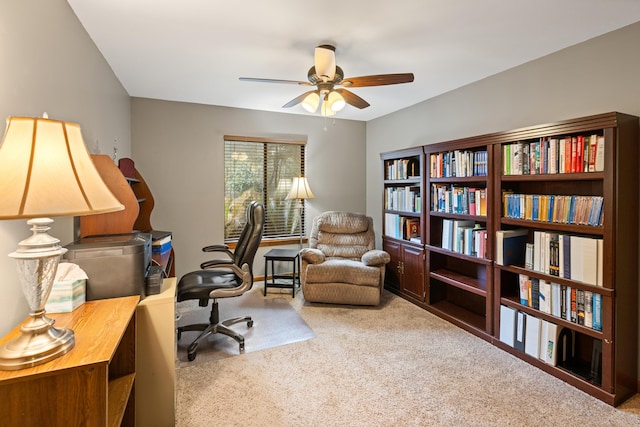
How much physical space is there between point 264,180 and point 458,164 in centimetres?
256

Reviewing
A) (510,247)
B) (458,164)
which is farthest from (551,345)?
(458,164)

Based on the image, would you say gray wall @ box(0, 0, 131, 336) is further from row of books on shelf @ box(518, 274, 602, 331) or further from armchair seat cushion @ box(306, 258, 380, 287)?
row of books on shelf @ box(518, 274, 602, 331)

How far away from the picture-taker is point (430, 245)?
139 inches

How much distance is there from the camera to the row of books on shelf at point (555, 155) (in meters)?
2.14

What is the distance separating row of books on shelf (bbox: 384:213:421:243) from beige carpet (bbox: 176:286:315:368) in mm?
1521

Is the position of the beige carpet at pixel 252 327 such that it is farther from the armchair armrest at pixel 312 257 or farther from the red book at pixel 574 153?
the red book at pixel 574 153

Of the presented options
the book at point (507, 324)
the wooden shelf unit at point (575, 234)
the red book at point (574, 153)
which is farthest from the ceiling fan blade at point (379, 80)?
the book at point (507, 324)

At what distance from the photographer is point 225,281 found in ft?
9.29

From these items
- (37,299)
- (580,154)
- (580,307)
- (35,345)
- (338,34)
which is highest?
(338,34)

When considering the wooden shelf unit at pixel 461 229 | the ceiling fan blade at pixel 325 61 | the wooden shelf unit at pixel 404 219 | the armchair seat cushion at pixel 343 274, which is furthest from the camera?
the wooden shelf unit at pixel 404 219

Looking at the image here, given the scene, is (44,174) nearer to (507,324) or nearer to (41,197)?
(41,197)

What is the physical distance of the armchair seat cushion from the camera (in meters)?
3.54

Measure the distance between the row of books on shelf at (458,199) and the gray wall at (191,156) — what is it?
2036mm

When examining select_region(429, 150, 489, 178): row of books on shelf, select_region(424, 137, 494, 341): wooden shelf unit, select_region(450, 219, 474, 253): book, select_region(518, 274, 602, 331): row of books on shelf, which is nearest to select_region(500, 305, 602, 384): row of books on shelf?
select_region(518, 274, 602, 331): row of books on shelf
